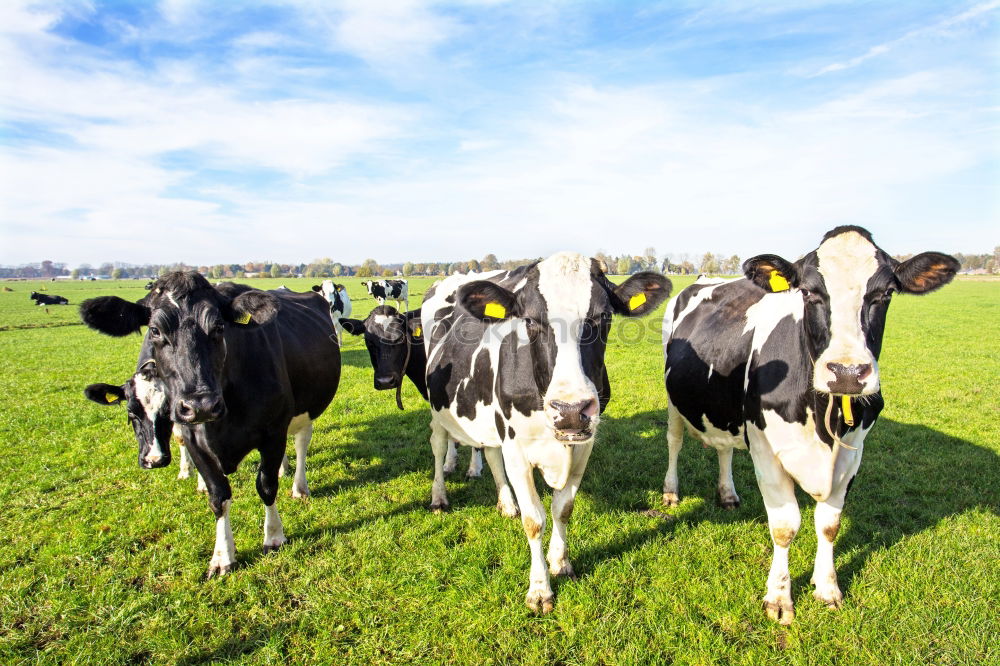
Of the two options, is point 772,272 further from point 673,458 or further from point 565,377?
point 673,458

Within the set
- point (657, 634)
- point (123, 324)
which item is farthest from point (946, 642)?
point (123, 324)

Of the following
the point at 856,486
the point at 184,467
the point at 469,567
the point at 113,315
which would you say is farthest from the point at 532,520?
the point at 184,467

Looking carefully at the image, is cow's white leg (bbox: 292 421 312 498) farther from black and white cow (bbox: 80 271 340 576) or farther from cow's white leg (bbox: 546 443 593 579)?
cow's white leg (bbox: 546 443 593 579)

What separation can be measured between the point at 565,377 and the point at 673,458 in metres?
Result: 3.05

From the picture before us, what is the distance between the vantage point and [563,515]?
13.8ft

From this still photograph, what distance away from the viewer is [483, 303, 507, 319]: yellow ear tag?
380 centimetres

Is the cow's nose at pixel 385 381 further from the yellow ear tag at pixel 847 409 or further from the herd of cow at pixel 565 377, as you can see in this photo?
the yellow ear tag at pixel 847 409

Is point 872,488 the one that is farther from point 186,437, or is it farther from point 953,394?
point 186,437

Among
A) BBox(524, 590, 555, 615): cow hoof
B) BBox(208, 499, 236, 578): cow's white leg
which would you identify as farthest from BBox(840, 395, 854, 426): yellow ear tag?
BBox(208, 499, 236, 578): cow's white leg

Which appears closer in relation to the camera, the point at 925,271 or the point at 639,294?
the point at 925,271

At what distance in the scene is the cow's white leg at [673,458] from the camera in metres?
5.51

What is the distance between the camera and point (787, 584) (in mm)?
3811

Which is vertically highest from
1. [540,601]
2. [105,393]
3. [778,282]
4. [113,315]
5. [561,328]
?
[778,282]

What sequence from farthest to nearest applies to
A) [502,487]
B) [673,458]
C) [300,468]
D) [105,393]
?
1. [300,468]
2. [673,458]
3. [502,487]
4. [105,393]
